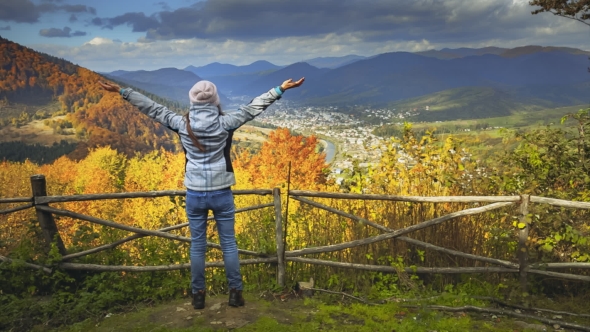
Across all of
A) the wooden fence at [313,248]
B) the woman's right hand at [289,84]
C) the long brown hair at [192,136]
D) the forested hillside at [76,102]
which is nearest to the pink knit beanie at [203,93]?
the long brown hair at [192,136]

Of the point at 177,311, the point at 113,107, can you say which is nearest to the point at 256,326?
the point at 177,311

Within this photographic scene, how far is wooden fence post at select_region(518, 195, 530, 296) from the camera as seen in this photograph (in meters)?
4.98

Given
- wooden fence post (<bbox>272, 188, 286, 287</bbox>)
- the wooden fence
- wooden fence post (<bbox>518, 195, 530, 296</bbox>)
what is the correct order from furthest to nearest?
wooden fence post (<bbox>272, 188, 286, 287</bbox>) < the wooden fence < wooden fence post (<bbox>518, 195, 530, 296</bbox>)

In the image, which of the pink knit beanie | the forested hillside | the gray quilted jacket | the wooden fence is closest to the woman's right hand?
the gray quilted jacket

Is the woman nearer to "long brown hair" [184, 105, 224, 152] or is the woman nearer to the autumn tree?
"long brown hair" [184, 105, 224, 152]

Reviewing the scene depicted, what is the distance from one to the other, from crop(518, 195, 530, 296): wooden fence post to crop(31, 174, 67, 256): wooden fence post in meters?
5.56

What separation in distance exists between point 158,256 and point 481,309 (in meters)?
3.89

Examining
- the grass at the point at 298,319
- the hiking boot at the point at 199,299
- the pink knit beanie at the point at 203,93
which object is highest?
the pink knit beanie at the point at 203,93

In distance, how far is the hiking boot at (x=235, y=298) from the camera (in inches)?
180

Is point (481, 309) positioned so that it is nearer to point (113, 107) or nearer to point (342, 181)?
point (342, 181)

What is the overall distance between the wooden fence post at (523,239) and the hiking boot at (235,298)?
3221 millimetres

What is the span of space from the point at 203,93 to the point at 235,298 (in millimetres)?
2166

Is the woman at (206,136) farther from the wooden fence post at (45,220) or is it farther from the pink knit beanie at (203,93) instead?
the wooden fence post at (45,220)

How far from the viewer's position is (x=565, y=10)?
8.48 meters
